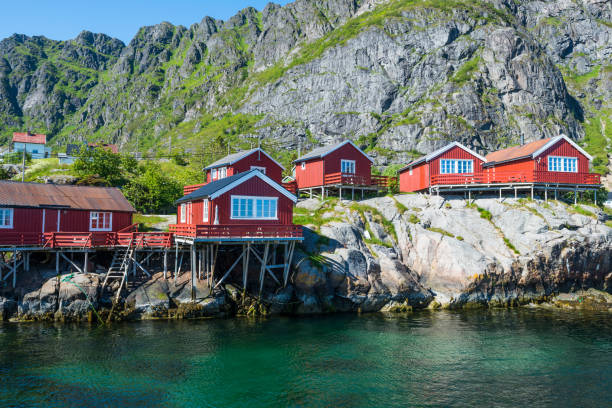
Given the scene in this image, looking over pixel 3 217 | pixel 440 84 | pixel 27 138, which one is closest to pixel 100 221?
pixel 3 217

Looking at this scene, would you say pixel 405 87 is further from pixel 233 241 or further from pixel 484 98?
pixel 233 241

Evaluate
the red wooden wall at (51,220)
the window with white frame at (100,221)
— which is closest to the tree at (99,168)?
the window with white frame at (100,221)

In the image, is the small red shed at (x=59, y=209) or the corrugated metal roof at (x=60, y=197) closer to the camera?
the small red shed at (x=59, y=209)

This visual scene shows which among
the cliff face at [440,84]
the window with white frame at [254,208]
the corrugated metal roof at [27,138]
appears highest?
the cliff face at [440,84]

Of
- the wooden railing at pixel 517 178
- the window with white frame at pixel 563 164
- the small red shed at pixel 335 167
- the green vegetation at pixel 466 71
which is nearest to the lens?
the wooden railing at pixel 517 178

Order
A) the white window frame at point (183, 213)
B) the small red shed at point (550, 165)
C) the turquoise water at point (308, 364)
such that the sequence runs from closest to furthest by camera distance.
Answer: the turquoise water at point (308, 364), the white window frame at point (183, 213), the small red shed at point (550, 165)

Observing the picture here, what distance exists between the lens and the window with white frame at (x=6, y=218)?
31.9 meters

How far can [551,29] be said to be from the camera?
495 feet

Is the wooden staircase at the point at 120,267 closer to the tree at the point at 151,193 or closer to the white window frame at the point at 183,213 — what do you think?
the white window frame at the point at 183,213

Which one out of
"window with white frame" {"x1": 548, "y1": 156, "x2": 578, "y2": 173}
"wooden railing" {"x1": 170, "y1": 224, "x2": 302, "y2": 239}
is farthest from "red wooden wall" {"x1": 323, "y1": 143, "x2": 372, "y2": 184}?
"window with white frame" {"x1": 548, "y1": 156, "x2": 578, "y2": 173}

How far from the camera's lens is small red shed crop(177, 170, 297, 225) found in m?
32.0

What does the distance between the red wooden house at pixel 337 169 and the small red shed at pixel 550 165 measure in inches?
530

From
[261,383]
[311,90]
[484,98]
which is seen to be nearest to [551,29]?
[484,98]

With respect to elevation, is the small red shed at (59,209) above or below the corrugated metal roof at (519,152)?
below
